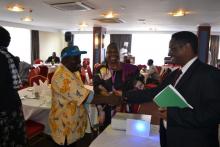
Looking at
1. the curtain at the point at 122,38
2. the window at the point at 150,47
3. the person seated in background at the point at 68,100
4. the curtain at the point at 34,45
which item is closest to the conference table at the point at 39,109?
the person seated in background at the point at 68,100

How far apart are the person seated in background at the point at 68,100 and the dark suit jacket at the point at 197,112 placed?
0.86 meters

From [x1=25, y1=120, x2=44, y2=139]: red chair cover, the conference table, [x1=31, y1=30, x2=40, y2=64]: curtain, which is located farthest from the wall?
[x1=25, y1=120, x2=44, y2=139]: red chair cover

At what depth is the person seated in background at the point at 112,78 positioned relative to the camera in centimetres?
247

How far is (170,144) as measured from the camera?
4.89 ft

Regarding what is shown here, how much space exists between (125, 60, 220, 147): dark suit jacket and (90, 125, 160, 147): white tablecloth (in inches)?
8.7

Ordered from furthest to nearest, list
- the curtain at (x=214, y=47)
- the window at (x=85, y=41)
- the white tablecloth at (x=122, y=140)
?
the window at (x=85, y=41) < the curtain at (x=214, y=47) < the white tablecloth at (x=122, y=140)

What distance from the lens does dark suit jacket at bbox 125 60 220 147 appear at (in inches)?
52.0

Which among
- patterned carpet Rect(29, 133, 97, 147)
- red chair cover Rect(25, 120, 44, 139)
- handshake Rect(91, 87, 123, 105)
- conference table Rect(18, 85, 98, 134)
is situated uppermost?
handshake Rect(91, 87, 123, 105)

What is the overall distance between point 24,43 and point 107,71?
9737mm

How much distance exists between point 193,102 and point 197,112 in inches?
3.4

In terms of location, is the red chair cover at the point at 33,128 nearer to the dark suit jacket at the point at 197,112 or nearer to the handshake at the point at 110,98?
the handshake at the point at 110,98

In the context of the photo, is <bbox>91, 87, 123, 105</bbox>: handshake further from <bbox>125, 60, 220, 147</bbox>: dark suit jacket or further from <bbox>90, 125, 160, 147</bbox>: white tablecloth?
<bbox>125, 60, 220, 147</bbox>: dark suit jacket

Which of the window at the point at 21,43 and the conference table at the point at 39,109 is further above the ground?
the window at the point at 21,43

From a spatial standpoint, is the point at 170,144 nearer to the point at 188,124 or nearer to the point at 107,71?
the point at 188,124
